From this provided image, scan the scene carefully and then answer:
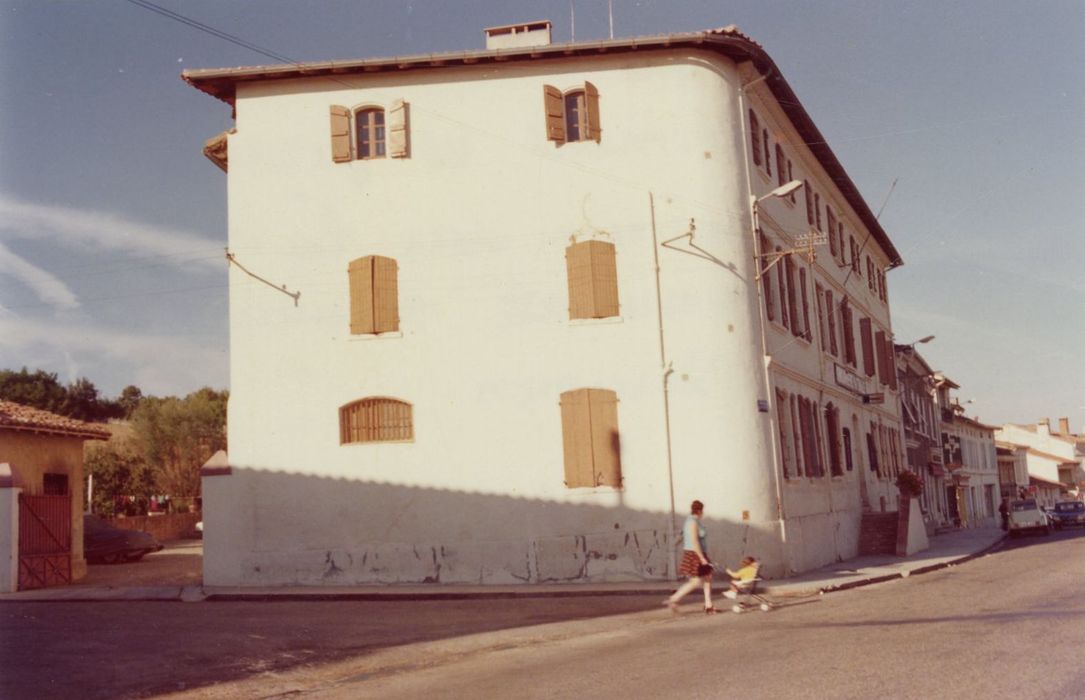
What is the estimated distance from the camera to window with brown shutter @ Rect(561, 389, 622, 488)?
69.6 feet

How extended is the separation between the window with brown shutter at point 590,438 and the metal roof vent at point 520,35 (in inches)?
330

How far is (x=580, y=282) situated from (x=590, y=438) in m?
3.30

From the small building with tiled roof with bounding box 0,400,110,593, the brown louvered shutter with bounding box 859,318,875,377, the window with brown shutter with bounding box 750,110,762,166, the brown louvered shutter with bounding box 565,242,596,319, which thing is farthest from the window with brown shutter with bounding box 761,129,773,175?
the small building with tiled roof with bounding box 0,400,110,593

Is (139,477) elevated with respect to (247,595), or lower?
elevated

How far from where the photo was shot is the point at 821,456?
1064 inches

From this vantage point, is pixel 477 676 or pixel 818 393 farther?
pixel 818 393

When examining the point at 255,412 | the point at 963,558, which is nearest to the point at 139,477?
the point at 255,412

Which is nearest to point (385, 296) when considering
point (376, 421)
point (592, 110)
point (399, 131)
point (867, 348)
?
point (376, 421)

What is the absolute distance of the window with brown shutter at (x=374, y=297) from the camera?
22.2 meters

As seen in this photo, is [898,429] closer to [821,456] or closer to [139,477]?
[821,456]

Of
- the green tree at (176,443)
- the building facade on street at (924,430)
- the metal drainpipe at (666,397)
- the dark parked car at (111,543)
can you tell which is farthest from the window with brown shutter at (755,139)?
the green tree at (176,443)

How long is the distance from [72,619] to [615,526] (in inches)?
404

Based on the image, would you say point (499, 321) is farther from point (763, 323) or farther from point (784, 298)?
point (784, 298)

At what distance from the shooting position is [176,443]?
5184 centimetres
